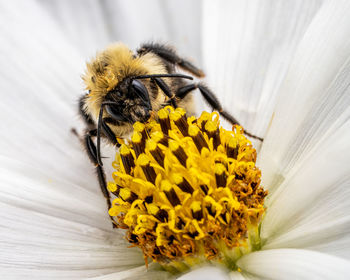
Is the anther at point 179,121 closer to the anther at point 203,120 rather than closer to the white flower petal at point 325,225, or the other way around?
the anther at point 203,120

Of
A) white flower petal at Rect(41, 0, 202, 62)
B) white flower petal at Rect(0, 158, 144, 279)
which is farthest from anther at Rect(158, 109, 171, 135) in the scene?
white flower petal at Rect(41, 0, 202, 62)

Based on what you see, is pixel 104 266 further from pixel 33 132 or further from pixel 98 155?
pixel 33 132

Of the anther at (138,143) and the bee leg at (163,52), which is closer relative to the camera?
the anther at (138,143)

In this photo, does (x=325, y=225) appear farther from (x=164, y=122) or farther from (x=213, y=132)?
(x=164, y=122)

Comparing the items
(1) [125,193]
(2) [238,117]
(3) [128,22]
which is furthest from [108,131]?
(3) [128,22]

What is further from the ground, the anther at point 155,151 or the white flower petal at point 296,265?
the anther at point 155,151

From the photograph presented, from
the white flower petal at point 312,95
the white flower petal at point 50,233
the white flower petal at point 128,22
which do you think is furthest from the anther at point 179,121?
the white flower petal at point 128,22

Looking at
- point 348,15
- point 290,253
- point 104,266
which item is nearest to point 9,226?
point 104,266

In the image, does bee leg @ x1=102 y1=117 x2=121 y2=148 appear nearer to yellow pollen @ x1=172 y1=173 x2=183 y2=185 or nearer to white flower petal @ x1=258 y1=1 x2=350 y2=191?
yellow pollen @ x1=172 y1=173 x2=183 y2=185
